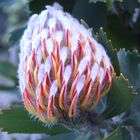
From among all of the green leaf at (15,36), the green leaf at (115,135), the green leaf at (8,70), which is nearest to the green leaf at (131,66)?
the green leaf at (115,135)

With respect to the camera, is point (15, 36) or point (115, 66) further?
point (15, 36)

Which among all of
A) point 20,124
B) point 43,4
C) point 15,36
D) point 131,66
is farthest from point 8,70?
point 131,66

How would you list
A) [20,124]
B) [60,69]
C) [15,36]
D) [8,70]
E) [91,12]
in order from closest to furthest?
1. [60,69]
2. [20,124]
3. [91,12]
4. [15,36]
5. [8,70]

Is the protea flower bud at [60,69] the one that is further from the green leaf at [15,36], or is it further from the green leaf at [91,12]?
the green leaf at [15,36]

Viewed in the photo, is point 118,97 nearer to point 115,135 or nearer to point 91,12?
point 115,135

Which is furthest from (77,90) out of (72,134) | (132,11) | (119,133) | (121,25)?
(121,25)

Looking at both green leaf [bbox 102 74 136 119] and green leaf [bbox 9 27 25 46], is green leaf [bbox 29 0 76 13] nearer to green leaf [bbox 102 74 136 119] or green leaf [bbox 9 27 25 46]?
green leaf [bbox 9 27 25 46]
